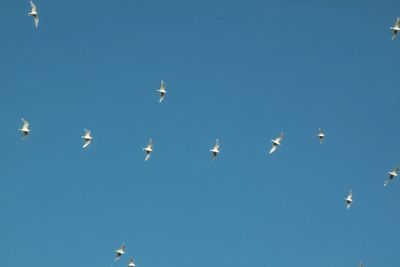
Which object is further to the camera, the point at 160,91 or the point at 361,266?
the point at 361,266

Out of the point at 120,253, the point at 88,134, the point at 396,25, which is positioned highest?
the point at 396,25

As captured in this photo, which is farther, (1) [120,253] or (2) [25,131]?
(1) [120,253]

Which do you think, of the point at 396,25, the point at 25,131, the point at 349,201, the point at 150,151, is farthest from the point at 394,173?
the point at 25,131

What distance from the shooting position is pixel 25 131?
14550 cm

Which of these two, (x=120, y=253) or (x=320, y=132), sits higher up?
(x=320, y=132)

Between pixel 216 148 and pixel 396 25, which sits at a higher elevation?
pixel 396 25

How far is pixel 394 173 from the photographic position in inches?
6161

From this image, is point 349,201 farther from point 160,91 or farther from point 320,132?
point 160,91

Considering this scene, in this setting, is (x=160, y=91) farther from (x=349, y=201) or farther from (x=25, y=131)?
(x=349, y=201)

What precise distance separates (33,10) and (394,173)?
4826cm

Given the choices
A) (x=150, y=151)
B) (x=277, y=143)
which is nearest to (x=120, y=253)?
(x=150, y=151)

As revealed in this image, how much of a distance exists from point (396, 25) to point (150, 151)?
33.6 meters

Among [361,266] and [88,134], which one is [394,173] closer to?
[361,266]

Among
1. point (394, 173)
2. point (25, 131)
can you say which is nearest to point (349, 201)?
point (394, 173)
